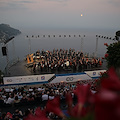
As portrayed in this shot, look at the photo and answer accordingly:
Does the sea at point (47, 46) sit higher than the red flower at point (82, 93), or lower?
lower

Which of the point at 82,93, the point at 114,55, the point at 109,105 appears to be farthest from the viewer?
the point at 114,55

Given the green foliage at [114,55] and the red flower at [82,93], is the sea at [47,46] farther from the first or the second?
the red flower at [82,93]

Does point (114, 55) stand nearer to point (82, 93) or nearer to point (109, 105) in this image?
point (82, 93)

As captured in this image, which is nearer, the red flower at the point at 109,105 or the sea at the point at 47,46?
the red flower at the point at 109,105

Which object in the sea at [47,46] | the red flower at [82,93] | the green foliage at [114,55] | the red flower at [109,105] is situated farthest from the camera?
the sea at [47,46]

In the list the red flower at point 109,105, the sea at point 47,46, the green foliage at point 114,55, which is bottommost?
the sea at point 47,46

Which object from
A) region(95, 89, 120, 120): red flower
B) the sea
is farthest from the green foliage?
the sea

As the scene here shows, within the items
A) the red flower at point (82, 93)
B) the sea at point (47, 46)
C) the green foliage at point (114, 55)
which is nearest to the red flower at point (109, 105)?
the red flower at point (82, 93)

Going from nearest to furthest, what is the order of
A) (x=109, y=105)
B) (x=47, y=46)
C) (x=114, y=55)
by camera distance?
(x=109, y=105), (x=114, y=55), (x=47, y=46)

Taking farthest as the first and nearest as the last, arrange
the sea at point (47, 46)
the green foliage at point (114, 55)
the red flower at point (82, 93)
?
the sea at point (47, 46)
the green foliage at point (114, 55)
the red flower at point (82, 93)

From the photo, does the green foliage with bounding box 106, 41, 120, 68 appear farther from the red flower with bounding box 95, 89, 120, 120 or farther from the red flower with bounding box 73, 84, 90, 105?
the red flower with bounding box 95, 89, 120, 120

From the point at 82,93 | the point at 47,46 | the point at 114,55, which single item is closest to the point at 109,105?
the point at 82,93

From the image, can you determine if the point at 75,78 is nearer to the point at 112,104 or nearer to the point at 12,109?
the point at 12,109

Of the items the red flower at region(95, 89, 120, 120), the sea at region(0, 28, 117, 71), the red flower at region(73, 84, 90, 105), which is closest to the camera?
the red flower at region(95, 89, 120, 120)
